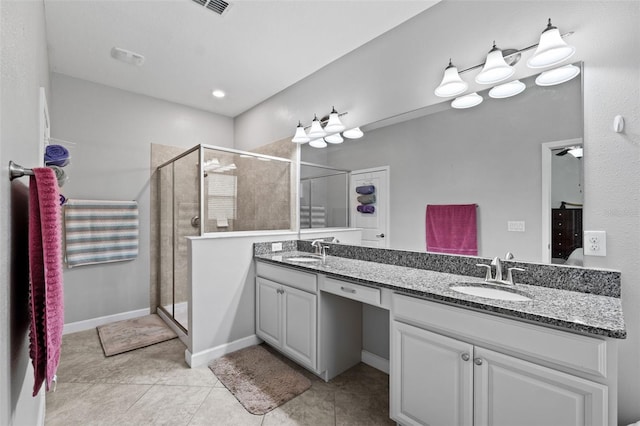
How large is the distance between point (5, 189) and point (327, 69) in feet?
8.38

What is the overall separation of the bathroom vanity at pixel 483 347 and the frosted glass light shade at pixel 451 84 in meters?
1.14

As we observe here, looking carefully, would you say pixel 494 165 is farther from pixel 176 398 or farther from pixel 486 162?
pixel 176 398

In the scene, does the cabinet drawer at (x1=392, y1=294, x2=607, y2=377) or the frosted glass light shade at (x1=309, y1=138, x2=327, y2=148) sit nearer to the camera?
the cabinet drawer at (x1=392, y1=294, x2=607, y2=377)

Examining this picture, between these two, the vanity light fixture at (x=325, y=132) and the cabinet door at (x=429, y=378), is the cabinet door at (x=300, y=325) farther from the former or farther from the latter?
the vanity light fixture at (x=325, y=132)

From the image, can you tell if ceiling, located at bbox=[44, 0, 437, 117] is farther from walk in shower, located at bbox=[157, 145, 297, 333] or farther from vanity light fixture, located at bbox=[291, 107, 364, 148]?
walk in shower, located at bbox=[157, 145, 297, 333]

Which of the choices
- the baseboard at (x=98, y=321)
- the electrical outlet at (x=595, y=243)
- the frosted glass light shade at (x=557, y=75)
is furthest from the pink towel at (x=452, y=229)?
the baseboard at (x=98, y=321)

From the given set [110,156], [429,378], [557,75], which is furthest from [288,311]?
[110,156]

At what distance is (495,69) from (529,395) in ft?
5.22

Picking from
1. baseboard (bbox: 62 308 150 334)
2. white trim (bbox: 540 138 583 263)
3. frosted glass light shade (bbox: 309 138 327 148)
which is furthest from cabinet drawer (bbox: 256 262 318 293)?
baseboard (bbox: 62 308 150 334)

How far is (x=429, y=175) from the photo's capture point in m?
1.97

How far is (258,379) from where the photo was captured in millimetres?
2135

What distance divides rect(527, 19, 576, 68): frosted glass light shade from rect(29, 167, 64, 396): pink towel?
2105 millimetres

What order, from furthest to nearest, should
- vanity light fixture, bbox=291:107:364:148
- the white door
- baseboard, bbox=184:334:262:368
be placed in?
vanity light fixture, bbox=291:107:364:148
baseboard, bbox=184:334:262:368
the white door

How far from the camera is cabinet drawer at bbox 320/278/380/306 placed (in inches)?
66.3
